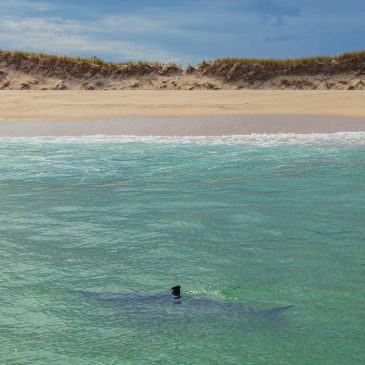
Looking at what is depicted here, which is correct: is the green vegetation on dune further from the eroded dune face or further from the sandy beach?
the sandy beach

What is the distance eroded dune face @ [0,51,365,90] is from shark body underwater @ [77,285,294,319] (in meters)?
27.0

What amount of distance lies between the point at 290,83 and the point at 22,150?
803 inches

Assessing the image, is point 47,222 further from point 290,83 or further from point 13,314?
point 290,83

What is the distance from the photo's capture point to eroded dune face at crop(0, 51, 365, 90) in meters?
30.0

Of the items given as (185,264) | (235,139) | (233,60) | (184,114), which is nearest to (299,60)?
(233,60)

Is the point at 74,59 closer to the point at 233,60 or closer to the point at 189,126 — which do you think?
the point at 233,60

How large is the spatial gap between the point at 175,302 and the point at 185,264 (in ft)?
2.45

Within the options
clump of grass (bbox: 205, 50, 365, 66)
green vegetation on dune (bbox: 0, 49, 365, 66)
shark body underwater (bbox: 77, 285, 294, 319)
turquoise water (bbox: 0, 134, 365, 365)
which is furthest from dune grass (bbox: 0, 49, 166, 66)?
shark body underwater (bbox: 77, 285, 294, 319)

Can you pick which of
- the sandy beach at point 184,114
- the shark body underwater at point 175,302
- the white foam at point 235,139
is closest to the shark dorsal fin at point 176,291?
the shark body underwater at point 175,302

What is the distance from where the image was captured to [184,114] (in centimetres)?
1684

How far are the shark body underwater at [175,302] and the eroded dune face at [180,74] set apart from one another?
27.0 m

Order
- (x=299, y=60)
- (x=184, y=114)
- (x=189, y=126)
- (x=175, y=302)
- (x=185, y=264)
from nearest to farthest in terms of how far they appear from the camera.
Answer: (x=175, y=302) < (x=185, y=264) < (x=189, y=126) < (x=184, y=114) < (x=299, y=60)

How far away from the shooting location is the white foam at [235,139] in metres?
12.1

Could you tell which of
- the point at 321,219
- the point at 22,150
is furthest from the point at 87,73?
the point at 321,219
